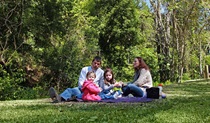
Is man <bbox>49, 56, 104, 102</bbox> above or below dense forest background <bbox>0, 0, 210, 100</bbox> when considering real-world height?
below

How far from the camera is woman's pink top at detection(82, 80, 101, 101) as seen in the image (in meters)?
7.69

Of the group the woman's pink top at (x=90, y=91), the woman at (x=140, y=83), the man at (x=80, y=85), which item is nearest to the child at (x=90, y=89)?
the woman's pink top at (x=90, y=91)

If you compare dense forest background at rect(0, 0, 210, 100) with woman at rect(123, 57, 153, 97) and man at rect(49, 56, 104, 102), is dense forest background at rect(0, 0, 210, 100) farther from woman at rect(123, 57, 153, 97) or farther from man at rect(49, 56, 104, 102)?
woman at rect(123, 57, 153, 97)

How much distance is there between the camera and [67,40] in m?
15.6

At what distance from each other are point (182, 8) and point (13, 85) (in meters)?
11.2

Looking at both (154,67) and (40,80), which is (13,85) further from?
(154,67)

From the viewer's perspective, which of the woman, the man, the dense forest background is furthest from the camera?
the dense forest background

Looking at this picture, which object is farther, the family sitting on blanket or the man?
the family sitting on blanket

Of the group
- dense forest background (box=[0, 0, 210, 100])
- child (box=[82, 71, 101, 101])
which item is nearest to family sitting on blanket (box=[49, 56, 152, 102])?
child (box=[82, 71, 101, 101])

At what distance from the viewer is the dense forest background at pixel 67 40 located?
14.9 metres

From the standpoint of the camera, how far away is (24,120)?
4824 millimetres

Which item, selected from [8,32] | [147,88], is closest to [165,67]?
[8,32]

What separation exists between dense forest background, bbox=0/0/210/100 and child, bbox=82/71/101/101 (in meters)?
5.56

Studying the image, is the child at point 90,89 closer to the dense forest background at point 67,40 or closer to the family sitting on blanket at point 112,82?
the family sitting on blanket at point 112,82
